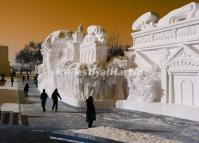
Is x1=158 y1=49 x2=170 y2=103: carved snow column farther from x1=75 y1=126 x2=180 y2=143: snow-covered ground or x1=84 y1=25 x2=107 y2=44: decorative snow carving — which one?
x1=75 y1=126 x2=180 y2=143: snow-covered ground

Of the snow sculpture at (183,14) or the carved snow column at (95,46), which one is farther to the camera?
the carved snow column at (95,46)

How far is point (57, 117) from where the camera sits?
1515cm

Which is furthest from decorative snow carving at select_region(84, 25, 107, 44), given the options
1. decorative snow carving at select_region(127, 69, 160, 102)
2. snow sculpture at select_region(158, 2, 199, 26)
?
snow sculpture at select_region(158, 2, 199, 26)

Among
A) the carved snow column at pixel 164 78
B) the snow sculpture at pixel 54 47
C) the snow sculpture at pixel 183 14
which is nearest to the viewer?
the snow sculpture at pixel 183 14

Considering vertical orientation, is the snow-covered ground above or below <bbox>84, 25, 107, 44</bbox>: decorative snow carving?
below

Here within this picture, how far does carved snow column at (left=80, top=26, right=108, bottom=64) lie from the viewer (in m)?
20.3

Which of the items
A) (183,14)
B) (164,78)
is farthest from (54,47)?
(164,78)

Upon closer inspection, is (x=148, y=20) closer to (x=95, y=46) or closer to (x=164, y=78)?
(x=95, y=46)

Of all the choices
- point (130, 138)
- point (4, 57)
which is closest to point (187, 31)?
point (130, 138)

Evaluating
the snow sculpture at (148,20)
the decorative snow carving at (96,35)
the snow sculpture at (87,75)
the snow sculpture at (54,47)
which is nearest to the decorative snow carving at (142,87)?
the snow sculpture at (87,75)

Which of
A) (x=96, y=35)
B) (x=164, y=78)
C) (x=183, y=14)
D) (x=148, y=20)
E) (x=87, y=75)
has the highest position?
(x=148, y=20)

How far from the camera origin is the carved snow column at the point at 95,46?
2031 centimetres

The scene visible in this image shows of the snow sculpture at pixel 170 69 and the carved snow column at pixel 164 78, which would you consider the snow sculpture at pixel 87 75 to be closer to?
the snow sculpture at pixel 170 69

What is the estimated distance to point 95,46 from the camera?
20344mm
